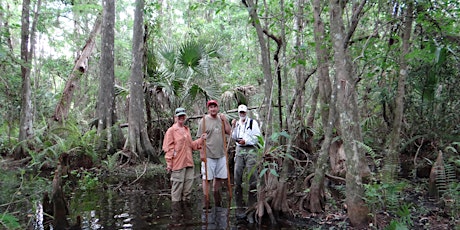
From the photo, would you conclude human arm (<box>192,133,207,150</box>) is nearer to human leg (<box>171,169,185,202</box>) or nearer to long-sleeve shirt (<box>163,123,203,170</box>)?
long-sleeve shirt (<box>163,123,203,170</box>)

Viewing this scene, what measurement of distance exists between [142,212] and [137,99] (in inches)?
198

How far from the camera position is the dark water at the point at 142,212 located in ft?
18.6

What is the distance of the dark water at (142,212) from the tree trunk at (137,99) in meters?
2.58

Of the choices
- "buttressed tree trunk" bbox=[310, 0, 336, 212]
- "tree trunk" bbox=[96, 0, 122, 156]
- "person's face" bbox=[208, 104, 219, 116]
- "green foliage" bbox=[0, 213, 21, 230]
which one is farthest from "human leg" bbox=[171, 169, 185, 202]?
"tree trunk" bbox=[96, 0, 122, 156]

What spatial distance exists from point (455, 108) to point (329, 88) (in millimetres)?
3787

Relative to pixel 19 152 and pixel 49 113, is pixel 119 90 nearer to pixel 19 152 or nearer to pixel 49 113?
pixel 19 152

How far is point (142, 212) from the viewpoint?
6535 millimetres

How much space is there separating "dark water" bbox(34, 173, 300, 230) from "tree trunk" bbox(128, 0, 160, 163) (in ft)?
8.46

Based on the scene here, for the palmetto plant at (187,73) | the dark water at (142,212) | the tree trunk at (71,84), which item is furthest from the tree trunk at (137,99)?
the tree trunk at (71,84)

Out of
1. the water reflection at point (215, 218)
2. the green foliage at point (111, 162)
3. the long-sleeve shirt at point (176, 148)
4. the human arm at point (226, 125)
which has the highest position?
the human arm at point (226, 125)

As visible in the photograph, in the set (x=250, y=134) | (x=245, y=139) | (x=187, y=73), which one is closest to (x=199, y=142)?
(x=245, y=139)

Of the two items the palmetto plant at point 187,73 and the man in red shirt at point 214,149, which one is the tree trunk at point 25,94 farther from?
the man in red shirt at point 214,149

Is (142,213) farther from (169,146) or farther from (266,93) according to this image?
(266,93)

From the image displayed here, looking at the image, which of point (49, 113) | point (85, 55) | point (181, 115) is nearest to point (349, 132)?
point (181, 115)
